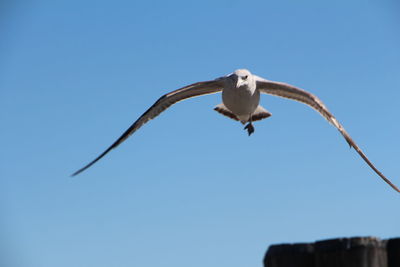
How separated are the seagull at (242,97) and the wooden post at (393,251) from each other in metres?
10.9

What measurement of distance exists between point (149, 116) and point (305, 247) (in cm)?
1155

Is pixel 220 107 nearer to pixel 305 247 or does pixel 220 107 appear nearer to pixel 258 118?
pixel 258 118

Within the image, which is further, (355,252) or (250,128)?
(250,128)

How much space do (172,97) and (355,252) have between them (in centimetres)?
1183

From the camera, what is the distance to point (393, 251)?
5.05 meters

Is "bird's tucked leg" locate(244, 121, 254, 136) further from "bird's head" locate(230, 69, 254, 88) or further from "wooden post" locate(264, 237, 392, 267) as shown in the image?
"wooden post" locate(264, 237, 392, 267)

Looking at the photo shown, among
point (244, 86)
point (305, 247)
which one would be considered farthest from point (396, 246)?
point (244, 86)

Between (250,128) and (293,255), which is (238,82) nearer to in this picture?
(250,128)

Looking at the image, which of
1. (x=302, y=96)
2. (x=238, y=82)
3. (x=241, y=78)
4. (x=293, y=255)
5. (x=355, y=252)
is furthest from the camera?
(x=302, y=96)

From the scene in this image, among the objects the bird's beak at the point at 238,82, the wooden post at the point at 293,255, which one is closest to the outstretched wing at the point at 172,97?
the bird's beak at the point at 238,82

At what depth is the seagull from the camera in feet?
52.7

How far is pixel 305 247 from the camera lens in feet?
16.9

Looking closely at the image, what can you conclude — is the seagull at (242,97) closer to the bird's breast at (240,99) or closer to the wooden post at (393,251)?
the bird's breast at (240,99)

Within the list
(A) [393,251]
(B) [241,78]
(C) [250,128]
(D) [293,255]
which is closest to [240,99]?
(B) [241,78]
